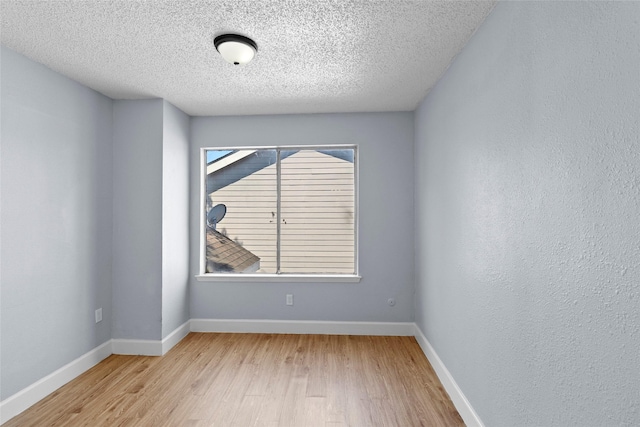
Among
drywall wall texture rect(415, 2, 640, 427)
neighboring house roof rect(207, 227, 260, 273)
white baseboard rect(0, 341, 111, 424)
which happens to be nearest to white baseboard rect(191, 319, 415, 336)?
neighboring house roof rect(207, 227, 260, 273)

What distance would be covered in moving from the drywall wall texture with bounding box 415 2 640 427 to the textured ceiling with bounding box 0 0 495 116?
0.38m

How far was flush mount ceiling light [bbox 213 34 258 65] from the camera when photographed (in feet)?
6.93

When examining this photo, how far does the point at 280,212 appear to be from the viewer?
3957mm

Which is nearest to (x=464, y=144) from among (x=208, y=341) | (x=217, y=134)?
(x=217, y=134)

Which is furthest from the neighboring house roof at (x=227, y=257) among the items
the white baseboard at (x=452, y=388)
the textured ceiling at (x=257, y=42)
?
the white baseboard at (x=452, y=388)

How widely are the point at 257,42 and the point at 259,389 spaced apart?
2521mm

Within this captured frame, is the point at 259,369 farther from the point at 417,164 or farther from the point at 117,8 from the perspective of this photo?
the point at 117,8

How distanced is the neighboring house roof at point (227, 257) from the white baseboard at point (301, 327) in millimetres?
589

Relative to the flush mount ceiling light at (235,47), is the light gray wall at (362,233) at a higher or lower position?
lower

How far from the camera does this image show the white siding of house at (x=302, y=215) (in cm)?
392

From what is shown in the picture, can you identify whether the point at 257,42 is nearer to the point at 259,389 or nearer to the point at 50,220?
the point at 50,220

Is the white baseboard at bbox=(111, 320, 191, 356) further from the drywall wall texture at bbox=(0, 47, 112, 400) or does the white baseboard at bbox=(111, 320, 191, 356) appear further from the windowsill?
the windowsill

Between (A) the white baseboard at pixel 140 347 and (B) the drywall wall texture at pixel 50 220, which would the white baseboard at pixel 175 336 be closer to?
(A) the white baseboard at pixel 140 347

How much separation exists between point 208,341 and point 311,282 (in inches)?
49.5
